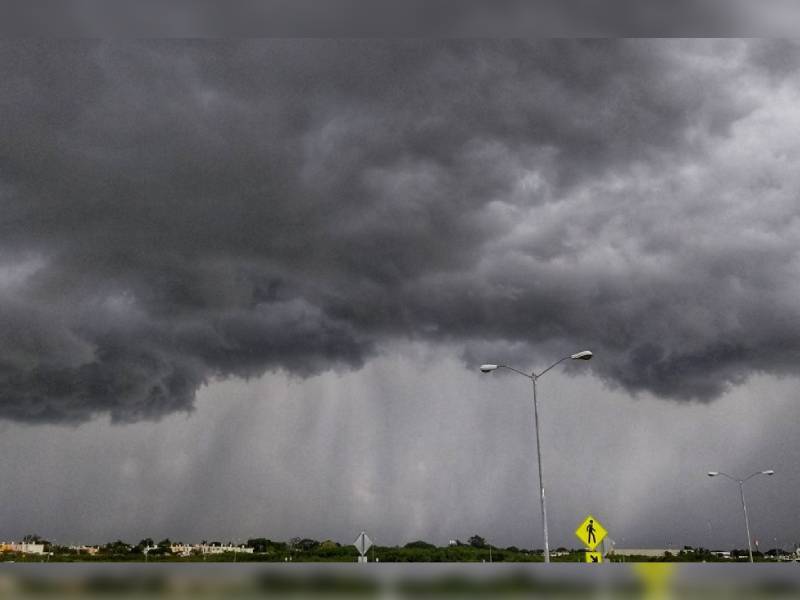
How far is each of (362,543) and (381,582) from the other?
78.3 feet

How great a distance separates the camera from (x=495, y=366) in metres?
36.5

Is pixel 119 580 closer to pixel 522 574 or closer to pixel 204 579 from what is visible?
pixel 204 579

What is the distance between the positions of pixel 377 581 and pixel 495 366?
31002 millimetres

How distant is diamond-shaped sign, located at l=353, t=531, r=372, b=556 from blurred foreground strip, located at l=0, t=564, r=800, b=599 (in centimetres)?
2256

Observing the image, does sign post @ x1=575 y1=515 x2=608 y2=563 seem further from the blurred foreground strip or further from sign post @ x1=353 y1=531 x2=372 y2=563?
the blurred foreground strip

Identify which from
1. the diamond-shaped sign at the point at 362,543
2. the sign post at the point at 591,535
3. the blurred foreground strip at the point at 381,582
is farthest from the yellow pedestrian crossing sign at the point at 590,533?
the blurred foreground strip at the point at 381,582

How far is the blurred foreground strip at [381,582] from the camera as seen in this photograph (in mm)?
4914

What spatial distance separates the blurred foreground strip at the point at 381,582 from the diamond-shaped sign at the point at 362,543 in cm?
2256

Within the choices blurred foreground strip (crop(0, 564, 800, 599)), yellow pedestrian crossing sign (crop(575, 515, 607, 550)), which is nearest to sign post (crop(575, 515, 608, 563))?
yellow pedestrian crossing sign (crop(575, 515, 607, 550))

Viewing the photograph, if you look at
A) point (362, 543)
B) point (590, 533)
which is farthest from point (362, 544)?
point (590, 533)

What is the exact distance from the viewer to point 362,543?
93.8ft

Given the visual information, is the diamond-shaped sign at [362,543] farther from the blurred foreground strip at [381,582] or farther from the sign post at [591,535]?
the blurred foreground strip at [381,582]

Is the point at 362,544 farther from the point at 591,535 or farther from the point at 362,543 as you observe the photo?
the point at 591,535

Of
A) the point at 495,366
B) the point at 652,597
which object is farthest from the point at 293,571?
the point at 495,366
